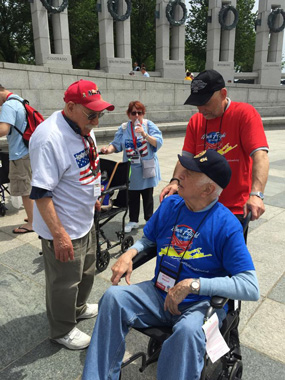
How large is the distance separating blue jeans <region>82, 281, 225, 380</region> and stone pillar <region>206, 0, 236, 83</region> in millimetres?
21871

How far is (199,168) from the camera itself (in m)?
1.75

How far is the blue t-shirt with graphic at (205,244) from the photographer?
1693 millimetres

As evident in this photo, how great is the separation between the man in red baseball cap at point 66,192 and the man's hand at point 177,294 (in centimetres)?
76

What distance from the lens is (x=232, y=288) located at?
1.61 metres

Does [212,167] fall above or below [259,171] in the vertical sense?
above

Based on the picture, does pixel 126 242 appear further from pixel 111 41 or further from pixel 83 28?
pixel 83 28

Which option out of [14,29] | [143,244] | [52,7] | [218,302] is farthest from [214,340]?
[14,29]

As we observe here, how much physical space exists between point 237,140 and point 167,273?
118 cm

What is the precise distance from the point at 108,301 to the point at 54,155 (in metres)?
0.94

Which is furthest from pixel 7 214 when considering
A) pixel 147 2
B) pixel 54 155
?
pixel 147 2

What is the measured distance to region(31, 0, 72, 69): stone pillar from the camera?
16.1 metres

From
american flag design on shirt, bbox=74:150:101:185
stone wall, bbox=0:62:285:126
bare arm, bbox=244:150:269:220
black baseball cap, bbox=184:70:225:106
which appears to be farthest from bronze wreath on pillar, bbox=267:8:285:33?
american flag design on shirt, bbox=74:150:101:185

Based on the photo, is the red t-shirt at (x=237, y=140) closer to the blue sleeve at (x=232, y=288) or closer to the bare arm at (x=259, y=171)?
the bare arm at (x=259, y=171)

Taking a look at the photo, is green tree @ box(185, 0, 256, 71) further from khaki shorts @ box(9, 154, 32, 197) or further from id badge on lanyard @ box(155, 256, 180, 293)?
id badge on lanyard @ box(155, 256, 180, 293)
